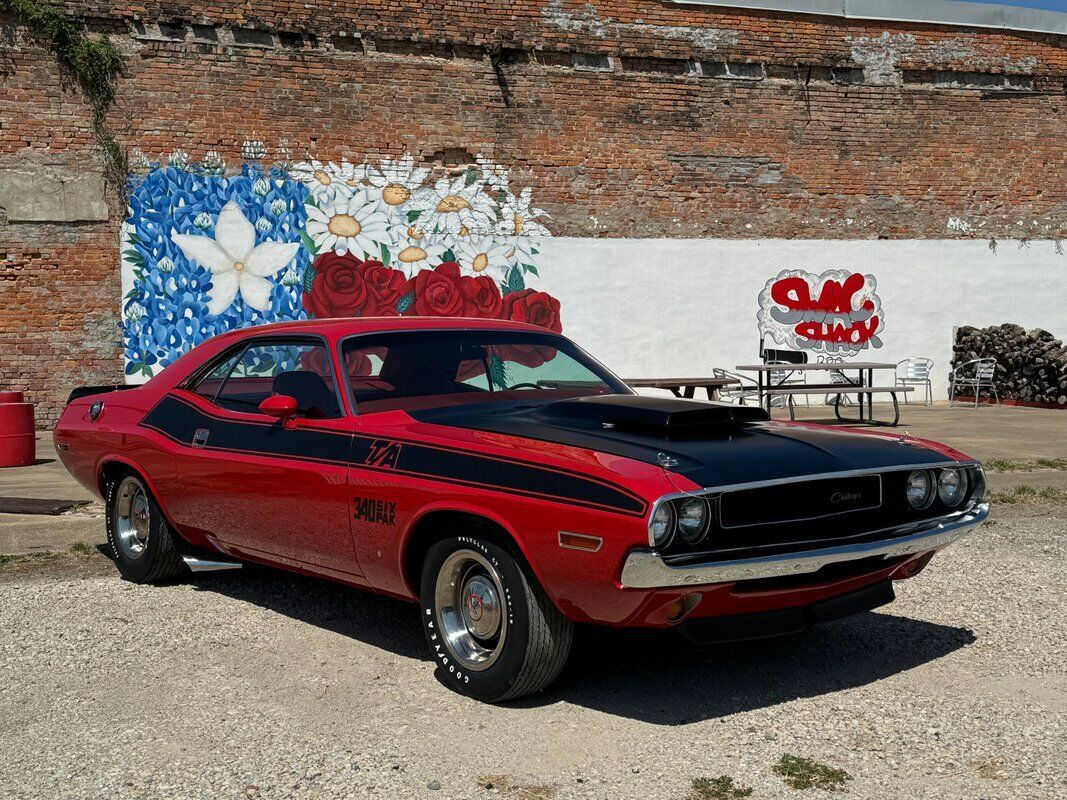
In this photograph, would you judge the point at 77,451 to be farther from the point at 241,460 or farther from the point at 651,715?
the point at 651,715

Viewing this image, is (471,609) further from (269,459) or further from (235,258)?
(235,258)

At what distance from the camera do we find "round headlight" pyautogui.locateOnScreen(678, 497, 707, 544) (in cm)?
391

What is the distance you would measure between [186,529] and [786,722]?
3.13m

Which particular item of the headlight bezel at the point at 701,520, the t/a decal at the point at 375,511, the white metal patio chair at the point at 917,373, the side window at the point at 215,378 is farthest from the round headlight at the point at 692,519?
the white metal patio chair at the point at 917,373

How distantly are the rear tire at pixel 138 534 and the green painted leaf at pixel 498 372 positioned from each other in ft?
6.24

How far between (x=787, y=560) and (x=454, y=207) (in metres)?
13.9

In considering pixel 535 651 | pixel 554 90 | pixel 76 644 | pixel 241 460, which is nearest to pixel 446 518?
pixel 535 651

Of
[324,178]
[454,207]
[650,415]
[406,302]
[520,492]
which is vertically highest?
[324,178]

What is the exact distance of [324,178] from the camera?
54.4 feet

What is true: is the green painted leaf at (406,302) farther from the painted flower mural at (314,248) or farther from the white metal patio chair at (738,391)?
the white metal patio chair at (738,391)

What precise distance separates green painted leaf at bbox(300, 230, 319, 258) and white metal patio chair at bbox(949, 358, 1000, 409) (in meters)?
10.0

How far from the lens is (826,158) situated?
1884cm

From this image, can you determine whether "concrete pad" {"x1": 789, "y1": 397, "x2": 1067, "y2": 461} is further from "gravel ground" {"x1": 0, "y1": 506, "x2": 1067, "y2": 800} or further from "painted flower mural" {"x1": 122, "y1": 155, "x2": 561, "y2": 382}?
"gravel ground" {"x1": 0, "y1": 506, "x2": 1067, "y2": 800}

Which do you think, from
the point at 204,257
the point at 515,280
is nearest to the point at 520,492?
the point at 204,257
